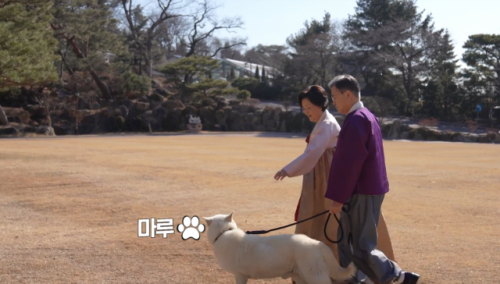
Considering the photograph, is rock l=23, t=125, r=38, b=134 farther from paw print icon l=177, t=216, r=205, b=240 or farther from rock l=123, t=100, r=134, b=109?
paw print icon l=177, t=216, r=205, b=240

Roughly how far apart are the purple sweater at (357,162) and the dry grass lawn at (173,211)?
1325 mm

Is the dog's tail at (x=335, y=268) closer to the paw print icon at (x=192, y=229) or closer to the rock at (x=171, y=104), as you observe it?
the paw print icon at (x=192, y=229)

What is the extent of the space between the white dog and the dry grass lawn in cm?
89

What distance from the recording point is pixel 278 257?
343cm

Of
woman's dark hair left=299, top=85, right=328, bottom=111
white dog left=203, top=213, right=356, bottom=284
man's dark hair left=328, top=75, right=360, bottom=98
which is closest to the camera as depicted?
white dog left=203, top=213, right=356, bottom=284

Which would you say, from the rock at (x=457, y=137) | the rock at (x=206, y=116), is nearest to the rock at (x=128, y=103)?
the rock at (x=206, y=116)

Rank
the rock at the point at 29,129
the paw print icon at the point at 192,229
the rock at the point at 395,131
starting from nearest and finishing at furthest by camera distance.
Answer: the paw print icon at the point at 192,229
the rock at the point at 29,129
the rock at the point at 395,131

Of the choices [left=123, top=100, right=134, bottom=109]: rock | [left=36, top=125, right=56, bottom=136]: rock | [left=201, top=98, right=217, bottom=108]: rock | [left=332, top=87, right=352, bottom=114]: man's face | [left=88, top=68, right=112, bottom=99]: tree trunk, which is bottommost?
[left=36, top=125, right=56, bottom=136]: rock

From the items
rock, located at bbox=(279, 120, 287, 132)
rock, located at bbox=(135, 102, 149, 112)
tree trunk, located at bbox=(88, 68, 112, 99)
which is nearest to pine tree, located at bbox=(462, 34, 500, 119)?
rock, located at bbox=(279, 120, 287, 132)

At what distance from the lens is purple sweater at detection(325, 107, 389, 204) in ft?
11.2

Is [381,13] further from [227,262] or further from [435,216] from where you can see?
[227,262]

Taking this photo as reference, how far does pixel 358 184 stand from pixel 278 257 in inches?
27.4

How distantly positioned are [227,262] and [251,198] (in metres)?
4.68

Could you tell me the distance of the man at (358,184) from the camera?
11.2 feet
